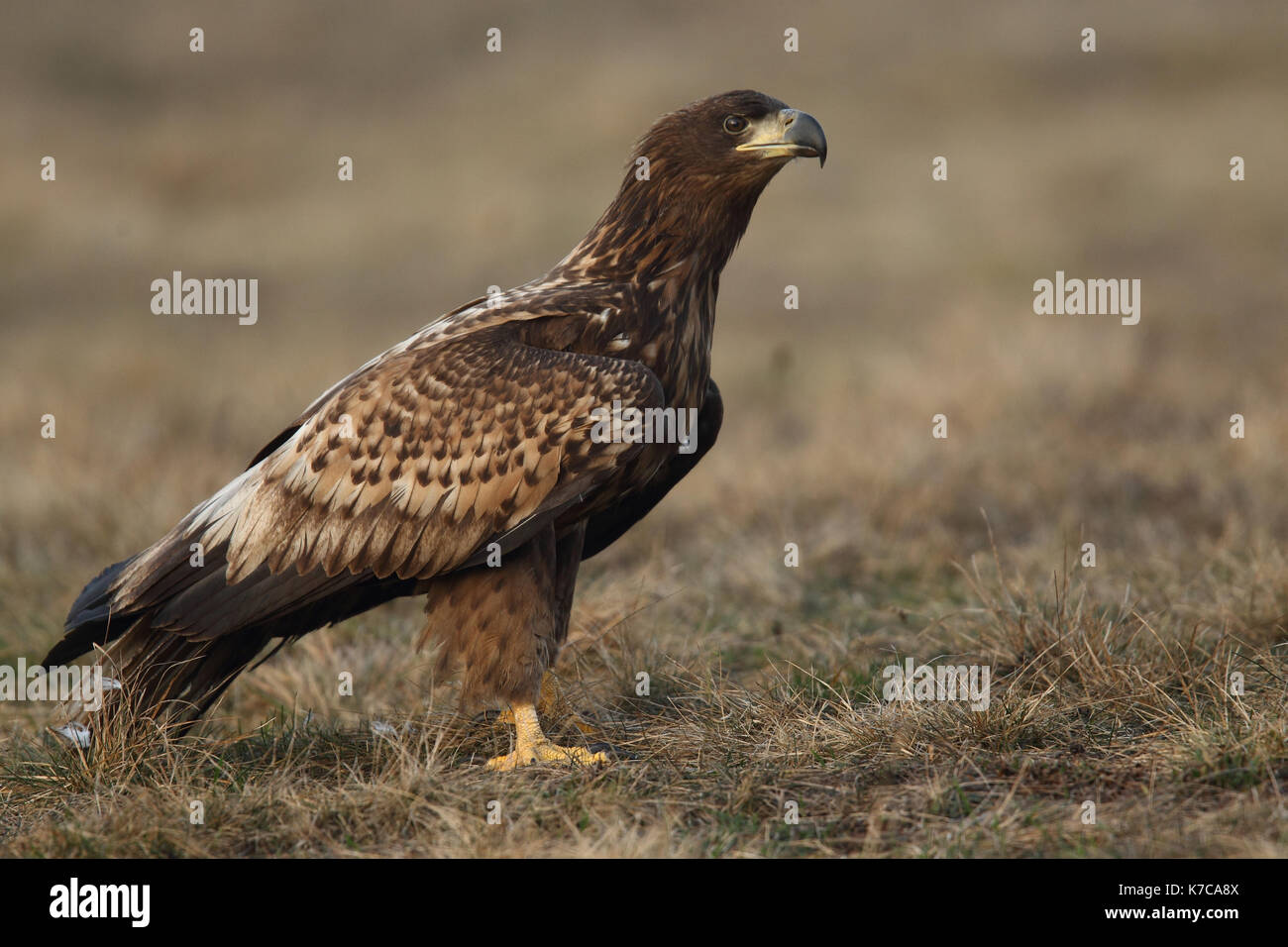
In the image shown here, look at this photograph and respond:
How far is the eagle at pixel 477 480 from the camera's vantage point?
5.00m

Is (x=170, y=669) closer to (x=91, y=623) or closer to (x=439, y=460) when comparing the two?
(x=91, y=623)

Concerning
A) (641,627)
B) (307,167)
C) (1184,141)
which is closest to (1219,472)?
(641,627)

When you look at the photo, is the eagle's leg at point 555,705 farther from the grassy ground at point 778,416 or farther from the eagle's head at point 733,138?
the eagle's head at point 733,138

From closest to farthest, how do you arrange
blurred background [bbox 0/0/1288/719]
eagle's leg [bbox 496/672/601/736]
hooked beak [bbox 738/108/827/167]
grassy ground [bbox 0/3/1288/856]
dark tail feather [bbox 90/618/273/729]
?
grassy ground [bbox 0/3/1288/856]
dark tail feather [bbox 90/618/273/729]
hooked beak [bbox 738/108/827/167]
eagle's leg [bbox 496/672/601/736]
blurred background [bbox 0/0/1288/719]

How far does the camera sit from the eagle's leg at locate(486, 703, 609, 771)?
16.4 feet

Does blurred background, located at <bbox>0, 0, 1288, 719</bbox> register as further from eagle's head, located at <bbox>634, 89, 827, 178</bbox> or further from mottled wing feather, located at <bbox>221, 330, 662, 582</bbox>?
eagle's head, located at <bbox>634, 89, 827, 178</bbox>

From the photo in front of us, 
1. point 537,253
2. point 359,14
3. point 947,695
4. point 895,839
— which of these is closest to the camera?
point 895,839

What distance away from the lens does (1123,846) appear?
12.7 ft

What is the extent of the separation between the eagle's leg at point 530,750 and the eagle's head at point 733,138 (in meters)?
2.08

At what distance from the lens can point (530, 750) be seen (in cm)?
508

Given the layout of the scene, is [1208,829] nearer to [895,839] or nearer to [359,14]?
[895,839]

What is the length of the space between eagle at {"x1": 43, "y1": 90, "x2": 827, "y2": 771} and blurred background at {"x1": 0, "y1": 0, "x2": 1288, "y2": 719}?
35.6 inches

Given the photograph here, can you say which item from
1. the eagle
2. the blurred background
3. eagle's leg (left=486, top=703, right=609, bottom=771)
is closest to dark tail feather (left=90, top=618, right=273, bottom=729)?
the eagle

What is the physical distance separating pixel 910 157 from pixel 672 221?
61.4 feet
